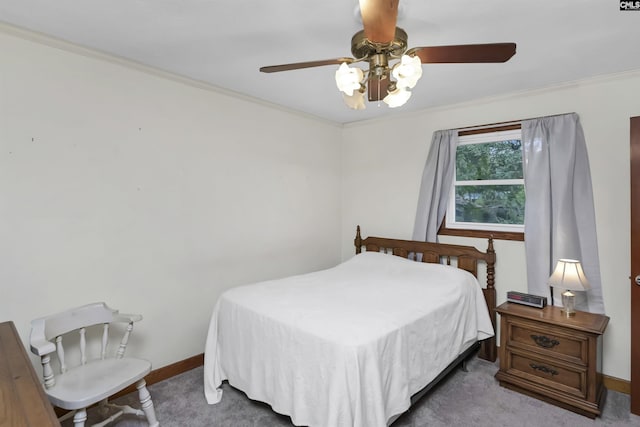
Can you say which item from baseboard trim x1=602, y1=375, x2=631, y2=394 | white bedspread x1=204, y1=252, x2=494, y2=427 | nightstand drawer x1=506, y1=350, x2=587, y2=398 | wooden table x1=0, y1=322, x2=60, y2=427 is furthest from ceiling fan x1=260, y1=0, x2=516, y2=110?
baseboard trim x1=602, y1=375, x2=631, y2=394

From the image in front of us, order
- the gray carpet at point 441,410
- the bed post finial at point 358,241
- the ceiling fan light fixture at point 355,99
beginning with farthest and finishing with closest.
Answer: the bed post finial at point 358,241, the gray carpet at point 441,410, the ceiling fan light fixture at point 355,99

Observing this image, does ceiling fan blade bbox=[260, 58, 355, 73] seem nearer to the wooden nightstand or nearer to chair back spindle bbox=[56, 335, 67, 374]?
chair back spindle bbox=[56, 335, 67, 374]

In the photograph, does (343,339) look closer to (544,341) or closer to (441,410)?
(441,410)

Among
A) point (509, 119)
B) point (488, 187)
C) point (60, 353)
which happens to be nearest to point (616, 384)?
point (488, 187)

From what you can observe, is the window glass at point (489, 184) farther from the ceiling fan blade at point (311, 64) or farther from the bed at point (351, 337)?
the ceiling fan blade at point (311, 64)

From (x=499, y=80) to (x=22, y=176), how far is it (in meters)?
3.39

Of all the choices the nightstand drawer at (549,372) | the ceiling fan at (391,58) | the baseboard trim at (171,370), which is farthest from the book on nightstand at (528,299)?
the baseboard trim at (171,370)

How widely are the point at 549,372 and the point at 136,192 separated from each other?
325 centimetres

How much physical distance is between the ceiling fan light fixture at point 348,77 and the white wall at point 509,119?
7.10ft

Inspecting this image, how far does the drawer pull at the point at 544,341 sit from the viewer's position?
2.35 m

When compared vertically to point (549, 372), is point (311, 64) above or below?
above

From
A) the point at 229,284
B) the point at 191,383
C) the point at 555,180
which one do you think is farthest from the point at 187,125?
the point at 555,180

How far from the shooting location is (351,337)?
68.1 inches

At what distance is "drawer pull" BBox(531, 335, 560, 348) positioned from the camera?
2.35 meters
